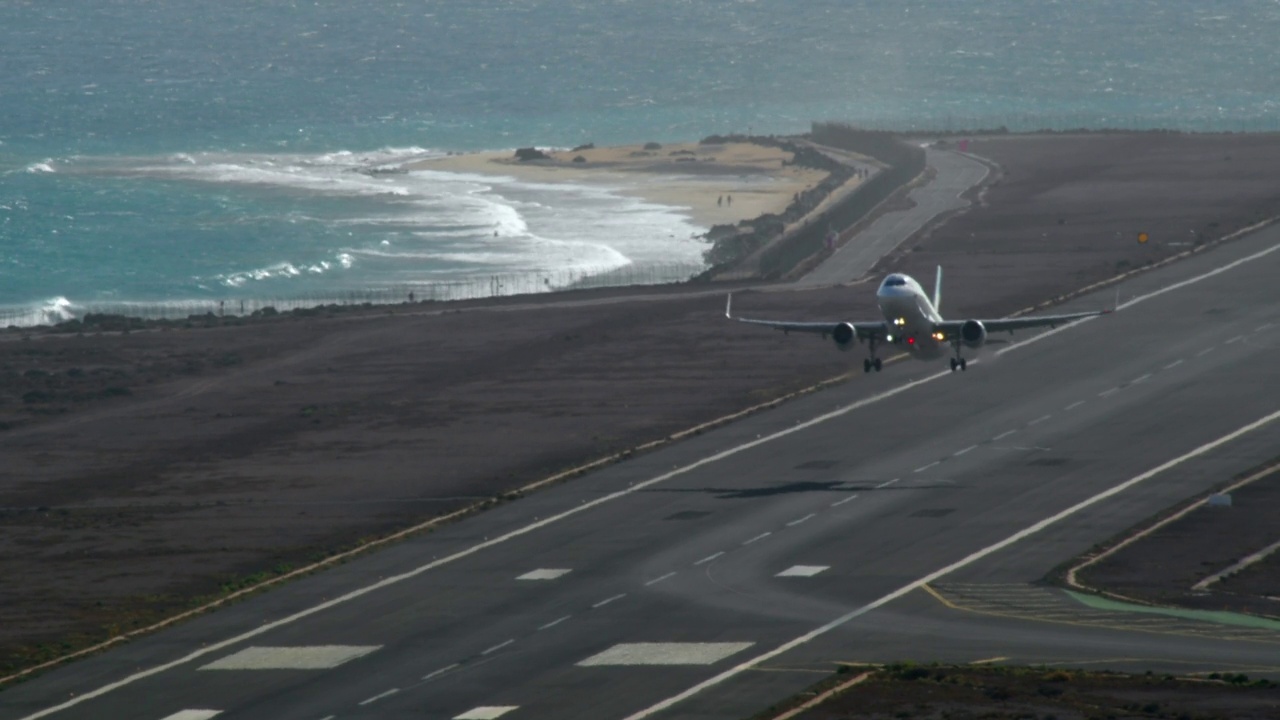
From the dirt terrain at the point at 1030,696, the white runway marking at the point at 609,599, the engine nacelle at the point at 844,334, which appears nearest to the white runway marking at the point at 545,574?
the white runway marking at the point at 609,599

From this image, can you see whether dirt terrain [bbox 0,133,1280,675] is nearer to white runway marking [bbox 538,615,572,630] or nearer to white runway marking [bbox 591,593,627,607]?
white runway marking [bbox 591,593,627,607]

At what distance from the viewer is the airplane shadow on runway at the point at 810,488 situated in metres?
88.4

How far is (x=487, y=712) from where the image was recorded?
57250mm

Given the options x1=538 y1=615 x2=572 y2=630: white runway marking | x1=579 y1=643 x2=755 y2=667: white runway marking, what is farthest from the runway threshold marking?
x1=538 y1=615 x2=572 y2=630: white runway marking

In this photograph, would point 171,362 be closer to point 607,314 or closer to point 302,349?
point 302,349

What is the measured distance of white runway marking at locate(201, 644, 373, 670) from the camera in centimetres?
6375

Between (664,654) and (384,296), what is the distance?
99702 millimetres

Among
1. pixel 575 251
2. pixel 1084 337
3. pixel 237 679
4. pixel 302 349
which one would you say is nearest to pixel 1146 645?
pixel 237 679

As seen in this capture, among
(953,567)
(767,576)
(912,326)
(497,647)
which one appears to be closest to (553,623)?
(497,647)

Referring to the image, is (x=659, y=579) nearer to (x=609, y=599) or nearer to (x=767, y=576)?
(x=609, y=599)

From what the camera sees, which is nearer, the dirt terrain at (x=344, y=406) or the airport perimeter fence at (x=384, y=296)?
the dirt terrain at (x=344, y=406)

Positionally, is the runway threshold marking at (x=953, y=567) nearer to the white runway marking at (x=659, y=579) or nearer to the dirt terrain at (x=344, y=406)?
the white runway marking at (x=659, y=579)

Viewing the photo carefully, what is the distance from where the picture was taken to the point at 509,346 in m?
126

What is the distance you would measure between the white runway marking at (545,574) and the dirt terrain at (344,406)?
10.0m
